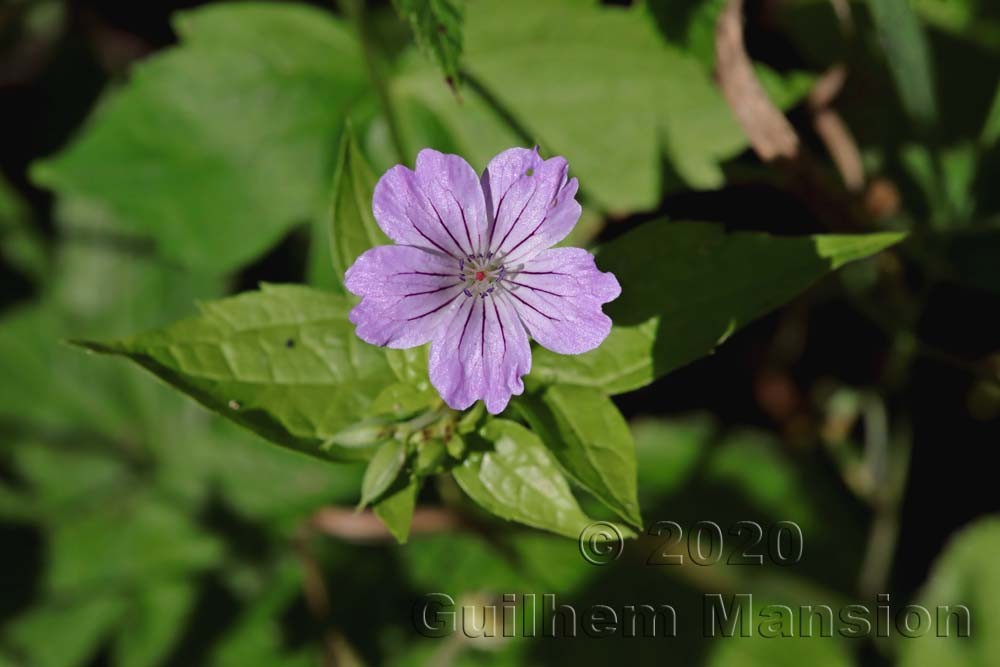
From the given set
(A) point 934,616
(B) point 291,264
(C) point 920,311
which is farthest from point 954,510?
(B) point 291,264

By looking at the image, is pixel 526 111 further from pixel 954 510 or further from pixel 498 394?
pixel 954 510

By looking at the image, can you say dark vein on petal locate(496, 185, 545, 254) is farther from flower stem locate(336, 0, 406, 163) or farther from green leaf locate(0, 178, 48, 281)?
green leaf locate(0, 178, 48, 281)

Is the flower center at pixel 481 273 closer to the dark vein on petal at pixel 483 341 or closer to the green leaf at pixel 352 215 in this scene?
the dark vein on petal at pixel 483 341

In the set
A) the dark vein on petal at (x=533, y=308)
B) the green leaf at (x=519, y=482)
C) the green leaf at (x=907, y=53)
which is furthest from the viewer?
the green leaf at (x=907, y=53)

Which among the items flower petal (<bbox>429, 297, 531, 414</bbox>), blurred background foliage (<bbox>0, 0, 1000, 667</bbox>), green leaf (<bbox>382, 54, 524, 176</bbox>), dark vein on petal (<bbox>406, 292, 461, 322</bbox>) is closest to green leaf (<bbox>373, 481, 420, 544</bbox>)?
flower petal (<bbox>429, 297, 531, 414</bbox>)

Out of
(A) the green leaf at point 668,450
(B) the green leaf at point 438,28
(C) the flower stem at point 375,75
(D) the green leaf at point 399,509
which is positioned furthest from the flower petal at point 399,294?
(A) the green leaf at point 668,450
